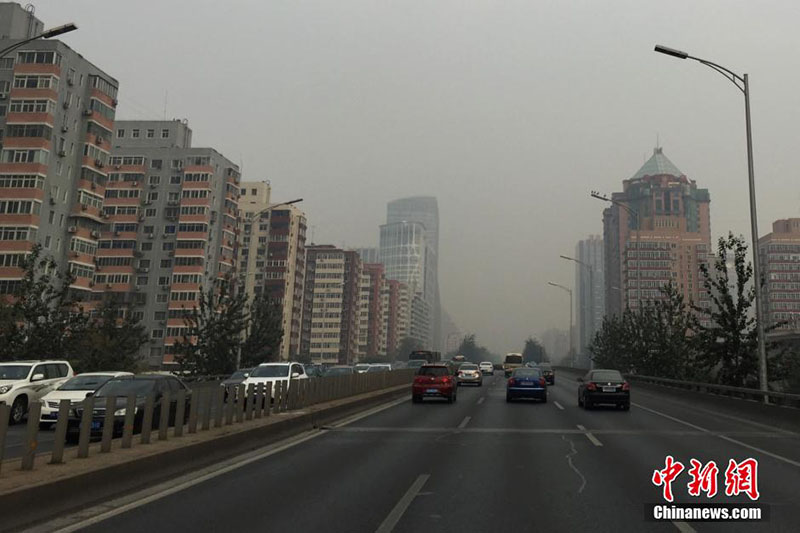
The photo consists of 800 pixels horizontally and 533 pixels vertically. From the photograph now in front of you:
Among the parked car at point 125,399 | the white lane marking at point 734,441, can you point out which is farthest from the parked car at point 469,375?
the parked car at point 125,399

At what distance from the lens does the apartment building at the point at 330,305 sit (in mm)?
154250

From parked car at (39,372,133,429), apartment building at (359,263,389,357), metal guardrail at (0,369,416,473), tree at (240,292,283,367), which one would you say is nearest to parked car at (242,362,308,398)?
metal guardrail at (0,369,416,473)

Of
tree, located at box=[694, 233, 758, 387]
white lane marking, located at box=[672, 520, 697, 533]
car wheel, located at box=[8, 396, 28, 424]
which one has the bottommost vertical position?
car wheel, located at box=[8, 396, 28, 424]

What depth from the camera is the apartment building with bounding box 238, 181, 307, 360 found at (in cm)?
12169

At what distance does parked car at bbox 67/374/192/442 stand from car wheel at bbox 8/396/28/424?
4.20 meters

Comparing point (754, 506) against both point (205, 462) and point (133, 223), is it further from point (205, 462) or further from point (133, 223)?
point (133, 223)

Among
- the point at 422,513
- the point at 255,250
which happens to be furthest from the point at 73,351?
the point at 255,250

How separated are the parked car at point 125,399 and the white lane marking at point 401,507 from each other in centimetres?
487

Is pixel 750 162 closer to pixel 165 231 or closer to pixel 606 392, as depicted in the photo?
pixel 606 392

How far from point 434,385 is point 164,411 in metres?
16.4

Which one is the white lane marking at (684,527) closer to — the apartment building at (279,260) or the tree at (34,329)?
the tree at (34,329)

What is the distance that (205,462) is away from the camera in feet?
34.6

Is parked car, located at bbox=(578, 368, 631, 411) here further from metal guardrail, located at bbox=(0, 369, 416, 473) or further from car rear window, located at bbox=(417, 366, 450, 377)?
metal guardrail, located at bbox=(0, 369, 416, 473)

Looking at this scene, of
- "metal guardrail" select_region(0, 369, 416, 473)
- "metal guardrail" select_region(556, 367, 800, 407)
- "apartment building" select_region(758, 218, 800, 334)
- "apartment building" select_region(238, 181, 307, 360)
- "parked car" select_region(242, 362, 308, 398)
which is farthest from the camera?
"apartment building" select_region(758, 218, 800, 334)
